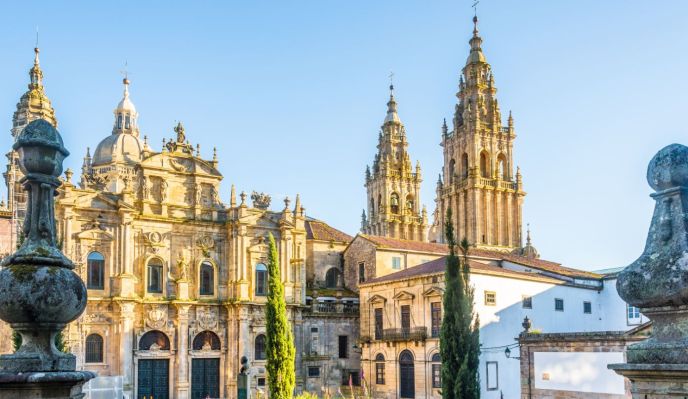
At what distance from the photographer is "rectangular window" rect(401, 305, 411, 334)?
132ft

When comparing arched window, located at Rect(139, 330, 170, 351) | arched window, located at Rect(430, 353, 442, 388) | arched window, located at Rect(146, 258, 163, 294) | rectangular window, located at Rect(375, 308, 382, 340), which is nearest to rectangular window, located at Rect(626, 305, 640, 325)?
arched window, located at Rect(430, 353, 442, 388)

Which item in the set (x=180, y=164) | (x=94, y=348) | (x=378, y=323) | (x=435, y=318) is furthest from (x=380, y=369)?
(x=180, y=164)

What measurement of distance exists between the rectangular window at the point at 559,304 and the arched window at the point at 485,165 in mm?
31146

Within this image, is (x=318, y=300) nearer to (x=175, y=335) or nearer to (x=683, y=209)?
(x=175, y=335)

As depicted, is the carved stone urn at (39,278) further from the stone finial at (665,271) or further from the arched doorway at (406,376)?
the arched doorway at (406,376)

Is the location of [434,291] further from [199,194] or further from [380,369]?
[199,194]

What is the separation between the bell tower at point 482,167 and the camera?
231 ft

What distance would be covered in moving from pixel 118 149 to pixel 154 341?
28414 millimetres

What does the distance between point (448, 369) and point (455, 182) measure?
48887mm

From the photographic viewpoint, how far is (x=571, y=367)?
3120 centimetres

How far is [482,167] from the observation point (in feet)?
237

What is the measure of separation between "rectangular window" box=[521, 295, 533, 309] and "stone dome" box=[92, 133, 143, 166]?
37.5 metres

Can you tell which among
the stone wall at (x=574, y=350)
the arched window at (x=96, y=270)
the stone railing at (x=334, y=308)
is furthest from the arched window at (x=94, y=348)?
the stone wall at (x=574, y=350)

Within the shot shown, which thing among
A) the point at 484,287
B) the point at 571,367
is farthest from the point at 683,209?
the point at 484,287
